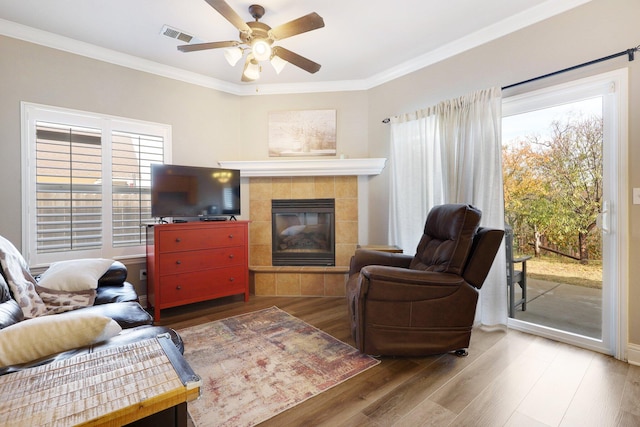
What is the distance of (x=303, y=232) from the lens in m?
3.83

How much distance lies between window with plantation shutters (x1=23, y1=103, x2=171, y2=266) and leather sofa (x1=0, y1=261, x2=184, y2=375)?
3.19 ft

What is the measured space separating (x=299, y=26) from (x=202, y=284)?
2567 millimetres

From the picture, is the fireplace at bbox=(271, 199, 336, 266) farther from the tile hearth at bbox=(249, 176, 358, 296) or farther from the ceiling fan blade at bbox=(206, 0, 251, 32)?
the ceiling fan blade at bbox=(206, 0, 251, 32)

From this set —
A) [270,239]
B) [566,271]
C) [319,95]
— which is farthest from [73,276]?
[566,271]

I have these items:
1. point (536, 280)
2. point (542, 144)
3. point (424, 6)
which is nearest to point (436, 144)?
point (542, 144)

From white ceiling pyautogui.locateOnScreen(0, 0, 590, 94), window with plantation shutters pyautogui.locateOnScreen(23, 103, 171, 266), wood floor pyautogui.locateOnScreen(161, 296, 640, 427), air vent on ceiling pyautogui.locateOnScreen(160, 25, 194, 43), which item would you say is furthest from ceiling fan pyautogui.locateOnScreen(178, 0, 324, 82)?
wood floor pyautogui.locateOnScreen(161, 296, 640, 427)

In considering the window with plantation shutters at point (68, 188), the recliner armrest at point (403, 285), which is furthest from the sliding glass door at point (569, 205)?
the window with plantation shutters at point (68, 188)

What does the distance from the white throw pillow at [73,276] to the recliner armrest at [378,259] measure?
79.0 inches

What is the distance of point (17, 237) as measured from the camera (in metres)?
2.55

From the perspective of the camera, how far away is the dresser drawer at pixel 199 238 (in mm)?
2797

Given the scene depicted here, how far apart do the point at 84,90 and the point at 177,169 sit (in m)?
1.15

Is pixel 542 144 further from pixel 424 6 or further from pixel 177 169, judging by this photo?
pixel 177 169

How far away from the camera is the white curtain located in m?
2.50

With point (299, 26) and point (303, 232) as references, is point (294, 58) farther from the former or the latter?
point (303, 232)
